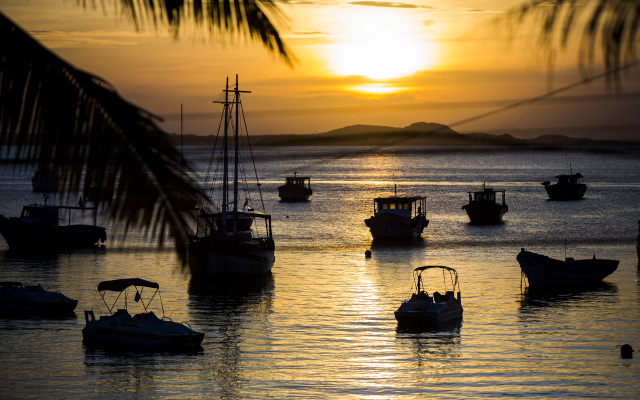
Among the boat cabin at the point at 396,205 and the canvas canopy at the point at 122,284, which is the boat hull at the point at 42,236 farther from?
the canvas canopy at the point at 122,284

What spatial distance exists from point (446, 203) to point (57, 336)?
4434 inches

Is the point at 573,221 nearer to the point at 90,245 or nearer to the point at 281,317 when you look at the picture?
the point at 90,245

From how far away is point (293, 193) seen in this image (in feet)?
504

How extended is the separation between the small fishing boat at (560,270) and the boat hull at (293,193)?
95.4 meters

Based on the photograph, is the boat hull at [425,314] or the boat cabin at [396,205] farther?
the boat cabin at [396,205]

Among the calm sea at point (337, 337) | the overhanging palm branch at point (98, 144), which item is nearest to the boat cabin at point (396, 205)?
the calm sea at point (337, 337)

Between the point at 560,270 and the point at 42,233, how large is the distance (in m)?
51.3

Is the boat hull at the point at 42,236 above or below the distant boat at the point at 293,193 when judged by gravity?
below

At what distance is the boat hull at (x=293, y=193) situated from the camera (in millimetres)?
153750

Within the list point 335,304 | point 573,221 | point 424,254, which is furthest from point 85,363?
point 573,221

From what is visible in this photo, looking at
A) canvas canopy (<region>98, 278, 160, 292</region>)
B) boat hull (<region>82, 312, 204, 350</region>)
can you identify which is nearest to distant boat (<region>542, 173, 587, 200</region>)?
canvas canopy (<region>98, 278, 160, 292</region>)

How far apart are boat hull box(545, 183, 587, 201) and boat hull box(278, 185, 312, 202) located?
46488 millimetres

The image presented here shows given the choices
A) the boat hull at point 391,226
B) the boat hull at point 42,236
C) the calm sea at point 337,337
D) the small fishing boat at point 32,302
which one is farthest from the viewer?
the boat hull at point 391,226

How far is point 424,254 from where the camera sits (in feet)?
261
